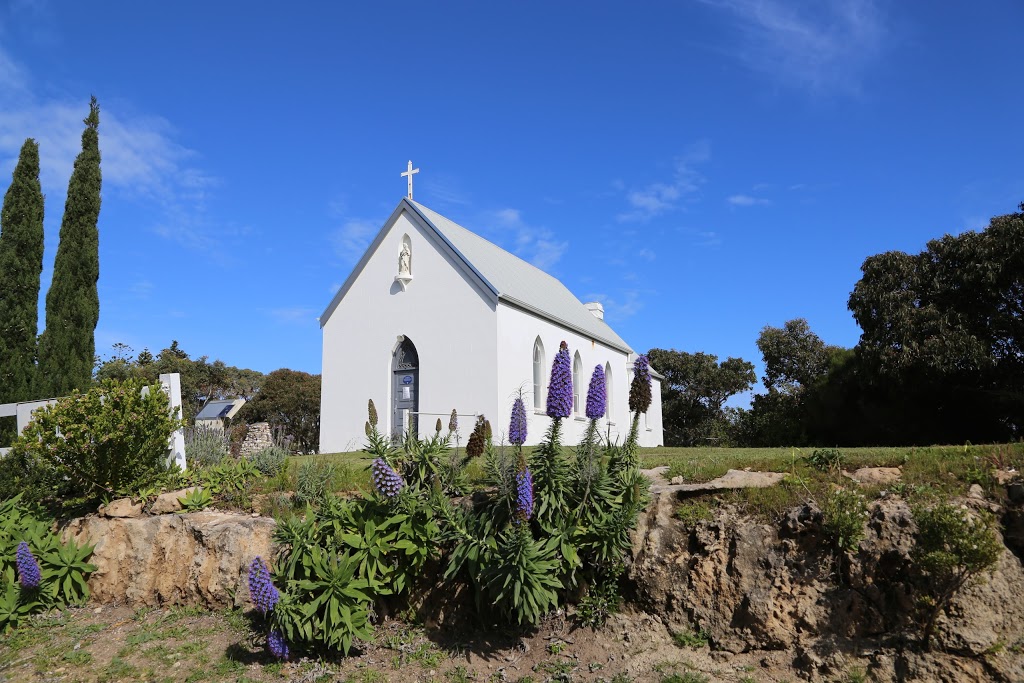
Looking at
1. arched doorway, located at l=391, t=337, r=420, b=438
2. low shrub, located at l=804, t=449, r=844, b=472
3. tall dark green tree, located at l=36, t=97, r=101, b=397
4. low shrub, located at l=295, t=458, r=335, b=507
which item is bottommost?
low shrub, located at l=295, t=458, r=335, b=507

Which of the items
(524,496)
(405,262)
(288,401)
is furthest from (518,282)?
(288,401)

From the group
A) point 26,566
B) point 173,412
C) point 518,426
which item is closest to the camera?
point 518,426

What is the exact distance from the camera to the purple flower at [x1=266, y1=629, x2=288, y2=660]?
675 centimetres

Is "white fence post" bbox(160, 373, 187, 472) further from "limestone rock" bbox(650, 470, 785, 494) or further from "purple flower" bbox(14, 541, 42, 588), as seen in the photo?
"limestone rock" bbox(650, 470, 785, 494)

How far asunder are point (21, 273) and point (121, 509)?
41.2ft

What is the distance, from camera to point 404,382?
62.7ft

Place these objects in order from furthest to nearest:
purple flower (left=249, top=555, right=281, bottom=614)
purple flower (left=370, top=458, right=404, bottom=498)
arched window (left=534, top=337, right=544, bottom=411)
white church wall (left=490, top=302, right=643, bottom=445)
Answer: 1. arched window (left=534, top=337, right=544, bottom=411)
2. white church wall (left=490, top=302, right=643, bottom=445)
3. purple flower (left=370, top=458, right=404, bottom=498)
4. purple flower (left=249, top=555, right=281, bottom=614)

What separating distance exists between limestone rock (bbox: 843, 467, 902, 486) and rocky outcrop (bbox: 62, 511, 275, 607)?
270 inches

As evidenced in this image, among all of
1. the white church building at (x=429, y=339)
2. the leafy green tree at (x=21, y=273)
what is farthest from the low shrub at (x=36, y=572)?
the leafy green tree at (x=21, y=273)

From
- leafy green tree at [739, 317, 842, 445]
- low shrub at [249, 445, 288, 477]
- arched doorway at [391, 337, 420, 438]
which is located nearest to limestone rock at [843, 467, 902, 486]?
low shrub at [249, 445, 288, 477]

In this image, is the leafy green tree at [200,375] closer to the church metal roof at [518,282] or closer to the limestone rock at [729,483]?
the church metal roof at [518,282]

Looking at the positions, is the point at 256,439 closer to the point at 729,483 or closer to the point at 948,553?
the point at 729,483

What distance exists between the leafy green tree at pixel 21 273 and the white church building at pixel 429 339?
24.8ft

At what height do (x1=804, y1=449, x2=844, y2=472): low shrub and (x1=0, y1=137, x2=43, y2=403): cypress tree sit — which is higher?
(x1=0, y1=137, x2=43, y2=403): cypress tree
